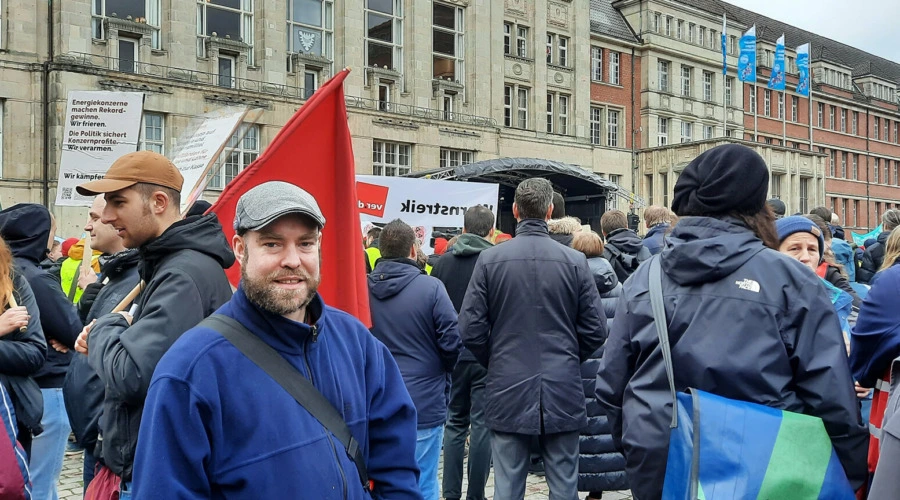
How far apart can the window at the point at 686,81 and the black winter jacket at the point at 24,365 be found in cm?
4422

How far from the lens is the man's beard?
2.13m

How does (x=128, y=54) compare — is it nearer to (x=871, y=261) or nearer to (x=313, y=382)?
(x=871, y=261)

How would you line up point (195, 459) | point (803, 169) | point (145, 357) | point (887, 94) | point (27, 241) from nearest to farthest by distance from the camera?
point (195, 459)
point (145, 357)
point (27, 241)
point (803, 169)
point (887, 94)

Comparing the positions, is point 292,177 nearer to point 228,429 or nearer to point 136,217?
point 136,217

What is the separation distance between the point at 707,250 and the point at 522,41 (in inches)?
1341

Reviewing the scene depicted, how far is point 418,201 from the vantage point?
545 inches

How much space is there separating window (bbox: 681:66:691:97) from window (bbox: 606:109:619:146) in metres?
5.63

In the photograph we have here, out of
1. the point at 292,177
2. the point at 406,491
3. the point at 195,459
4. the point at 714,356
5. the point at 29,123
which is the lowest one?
the point at 406,491

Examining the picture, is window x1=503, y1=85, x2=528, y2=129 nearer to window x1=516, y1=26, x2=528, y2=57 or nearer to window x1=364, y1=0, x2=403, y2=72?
window x1=516, y1=26, x2=528, y2=57

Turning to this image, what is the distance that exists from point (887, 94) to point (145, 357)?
2956 inches

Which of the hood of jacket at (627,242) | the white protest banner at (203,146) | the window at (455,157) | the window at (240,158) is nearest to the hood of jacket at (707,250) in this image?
the white protest banner at (203,146)

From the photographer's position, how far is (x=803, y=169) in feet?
139

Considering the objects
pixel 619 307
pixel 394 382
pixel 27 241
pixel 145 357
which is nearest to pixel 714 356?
pixel 619 307

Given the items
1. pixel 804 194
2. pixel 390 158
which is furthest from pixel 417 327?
pixel 804 194
